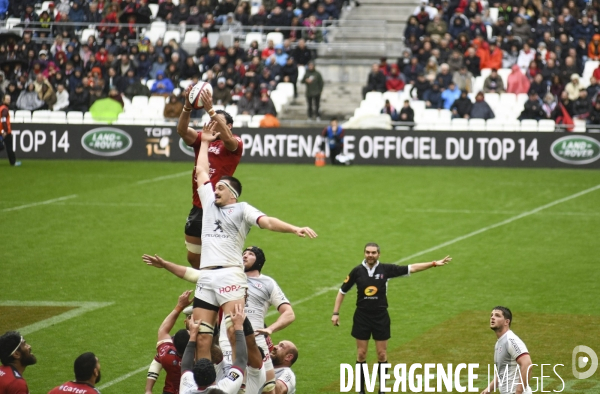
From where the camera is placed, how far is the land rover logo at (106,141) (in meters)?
33.4

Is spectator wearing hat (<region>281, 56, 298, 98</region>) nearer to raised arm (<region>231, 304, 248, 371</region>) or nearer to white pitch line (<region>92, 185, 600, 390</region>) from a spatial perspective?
white pitch line (<region>92, 185, 600, 390</region>)

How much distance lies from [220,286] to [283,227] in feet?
3.34

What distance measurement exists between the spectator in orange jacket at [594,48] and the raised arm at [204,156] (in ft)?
85.0

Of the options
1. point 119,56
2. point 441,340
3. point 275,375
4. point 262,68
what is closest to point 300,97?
point 262,68

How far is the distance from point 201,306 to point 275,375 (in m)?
1.44

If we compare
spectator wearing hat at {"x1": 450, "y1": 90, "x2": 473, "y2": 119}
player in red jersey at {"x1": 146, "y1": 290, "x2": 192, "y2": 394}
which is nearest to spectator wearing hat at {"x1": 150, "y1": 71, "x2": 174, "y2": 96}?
spectator wearing hat at {"x1": 450, "y1": 90, "x2": 473, "y2": 119}

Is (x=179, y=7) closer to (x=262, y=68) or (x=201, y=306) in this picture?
(x=262, y=68)

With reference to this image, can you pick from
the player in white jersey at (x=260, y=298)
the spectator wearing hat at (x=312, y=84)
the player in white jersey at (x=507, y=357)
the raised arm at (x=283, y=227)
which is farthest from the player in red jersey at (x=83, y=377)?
the spectator wearing hat at (x=312, y=84)

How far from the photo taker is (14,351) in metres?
9.12

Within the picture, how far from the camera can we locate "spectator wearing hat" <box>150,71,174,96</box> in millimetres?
36688

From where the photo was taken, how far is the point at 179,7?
4059 centimetres

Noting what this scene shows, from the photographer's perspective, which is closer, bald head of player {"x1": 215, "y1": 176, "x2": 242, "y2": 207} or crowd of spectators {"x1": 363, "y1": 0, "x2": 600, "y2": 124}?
bald head of player {"x1": 215, "y1": 176, "x2": 242, "y2": 207}

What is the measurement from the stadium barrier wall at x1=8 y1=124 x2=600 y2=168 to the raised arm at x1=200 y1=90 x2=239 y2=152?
2108 cm

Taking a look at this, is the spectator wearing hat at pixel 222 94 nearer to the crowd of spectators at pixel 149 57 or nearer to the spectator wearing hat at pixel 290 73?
the crowd of spectators at pixel 149 57
